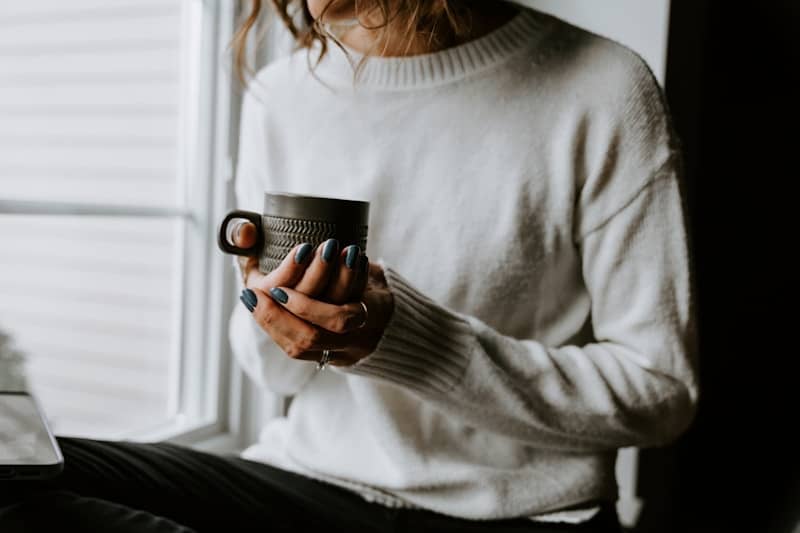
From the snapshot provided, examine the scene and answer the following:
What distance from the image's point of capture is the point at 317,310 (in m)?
0.71

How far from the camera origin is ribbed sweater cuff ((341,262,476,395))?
825 millimetres

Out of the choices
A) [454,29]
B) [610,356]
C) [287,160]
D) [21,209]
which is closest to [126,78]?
[21,209]

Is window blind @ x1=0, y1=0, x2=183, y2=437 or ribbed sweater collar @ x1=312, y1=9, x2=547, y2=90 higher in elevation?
ribbed sweater collar @ x1=312, y1=9, x2=547, y2=90

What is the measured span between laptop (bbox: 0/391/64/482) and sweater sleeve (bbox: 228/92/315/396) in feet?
0.96

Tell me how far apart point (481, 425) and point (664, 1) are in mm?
1045

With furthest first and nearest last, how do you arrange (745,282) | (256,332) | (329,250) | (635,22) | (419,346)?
(745,282)
(635,22)
(256,332)
(419,346)
(329,250)

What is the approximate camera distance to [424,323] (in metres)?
0.85

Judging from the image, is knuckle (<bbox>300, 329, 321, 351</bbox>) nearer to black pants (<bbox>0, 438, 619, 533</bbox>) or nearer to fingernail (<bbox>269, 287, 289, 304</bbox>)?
fingernail (<bbox>269, 287, 289, 304</bbox>)

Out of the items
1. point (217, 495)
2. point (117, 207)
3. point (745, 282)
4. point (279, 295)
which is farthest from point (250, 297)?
point (745, 282)

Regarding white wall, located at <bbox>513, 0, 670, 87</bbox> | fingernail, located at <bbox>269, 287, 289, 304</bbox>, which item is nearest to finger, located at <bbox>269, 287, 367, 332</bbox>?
fingernail, located at <bbox>269, 287, 289, 304</bbox>

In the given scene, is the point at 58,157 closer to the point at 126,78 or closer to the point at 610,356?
the point at 126,78

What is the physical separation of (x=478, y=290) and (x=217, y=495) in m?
0.38

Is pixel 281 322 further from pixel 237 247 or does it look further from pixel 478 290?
pixel 478 290

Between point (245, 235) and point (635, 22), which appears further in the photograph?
point (635, 22)
